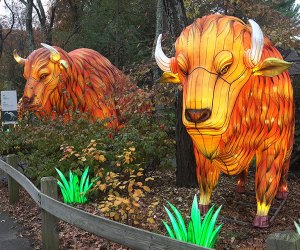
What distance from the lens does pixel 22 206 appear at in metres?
6.61

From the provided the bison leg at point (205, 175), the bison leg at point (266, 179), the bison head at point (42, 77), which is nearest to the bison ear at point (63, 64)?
the bison head at point (42, 77)

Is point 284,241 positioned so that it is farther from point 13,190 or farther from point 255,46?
point 13,190

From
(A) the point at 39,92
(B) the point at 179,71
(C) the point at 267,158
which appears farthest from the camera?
(A) the point at 39,92

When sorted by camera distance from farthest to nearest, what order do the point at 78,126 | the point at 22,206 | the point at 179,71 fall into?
the point at 78,126 < the point at 22,206 < the point at 179,71

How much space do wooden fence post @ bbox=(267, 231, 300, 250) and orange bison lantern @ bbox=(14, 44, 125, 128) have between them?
6.39m

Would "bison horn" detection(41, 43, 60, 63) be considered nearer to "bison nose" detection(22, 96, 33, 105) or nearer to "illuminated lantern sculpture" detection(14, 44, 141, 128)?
Result: "illuminated lantern sculpture" detection(14, 44, 141, 128)

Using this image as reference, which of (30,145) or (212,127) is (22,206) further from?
(212,127)

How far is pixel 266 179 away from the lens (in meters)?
4.65

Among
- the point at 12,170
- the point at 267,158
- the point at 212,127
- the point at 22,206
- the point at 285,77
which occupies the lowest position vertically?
the point at 22,206

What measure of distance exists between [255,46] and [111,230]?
2.18m

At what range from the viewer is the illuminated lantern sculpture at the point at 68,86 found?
8430 millimetres

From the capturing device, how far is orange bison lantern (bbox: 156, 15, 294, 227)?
391 centimetres

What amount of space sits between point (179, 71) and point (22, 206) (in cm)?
377

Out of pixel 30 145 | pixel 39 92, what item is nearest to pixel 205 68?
pixel 30 145
